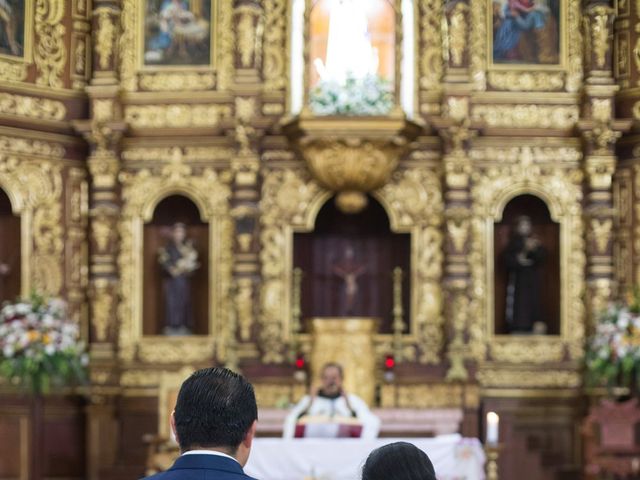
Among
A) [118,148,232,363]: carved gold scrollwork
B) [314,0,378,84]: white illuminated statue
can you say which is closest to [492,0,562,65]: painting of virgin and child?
[314,0,378,84]: white illuminated statue

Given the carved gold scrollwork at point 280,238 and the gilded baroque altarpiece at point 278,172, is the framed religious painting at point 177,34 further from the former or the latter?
the carved gold scrollwork at point 280,238

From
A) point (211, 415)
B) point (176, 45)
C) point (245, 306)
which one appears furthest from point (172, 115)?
point (211, 415)

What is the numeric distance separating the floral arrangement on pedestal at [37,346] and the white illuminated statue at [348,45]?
4.73m

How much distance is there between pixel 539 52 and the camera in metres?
17.9

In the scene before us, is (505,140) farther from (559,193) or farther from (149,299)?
(149,299)

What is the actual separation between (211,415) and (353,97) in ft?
43.3

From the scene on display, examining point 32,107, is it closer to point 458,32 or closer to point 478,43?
point 458,32

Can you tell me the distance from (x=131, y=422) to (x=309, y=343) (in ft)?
8.62

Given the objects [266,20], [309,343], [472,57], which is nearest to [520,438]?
[309,343]

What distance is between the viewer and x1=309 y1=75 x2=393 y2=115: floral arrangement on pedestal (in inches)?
669

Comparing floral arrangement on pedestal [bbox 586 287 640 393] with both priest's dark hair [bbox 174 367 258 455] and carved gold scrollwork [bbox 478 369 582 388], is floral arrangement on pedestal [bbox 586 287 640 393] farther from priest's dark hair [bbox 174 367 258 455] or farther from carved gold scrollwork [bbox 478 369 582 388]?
priest's dark hair [bbox 174 367 258 455]

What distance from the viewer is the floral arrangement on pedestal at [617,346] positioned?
16.3 meters

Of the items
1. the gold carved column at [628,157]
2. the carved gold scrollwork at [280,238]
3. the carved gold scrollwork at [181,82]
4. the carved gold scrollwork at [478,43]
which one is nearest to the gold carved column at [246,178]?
the carved gold scrollwork at [280,238]

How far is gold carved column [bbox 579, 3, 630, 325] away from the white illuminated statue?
291cm
